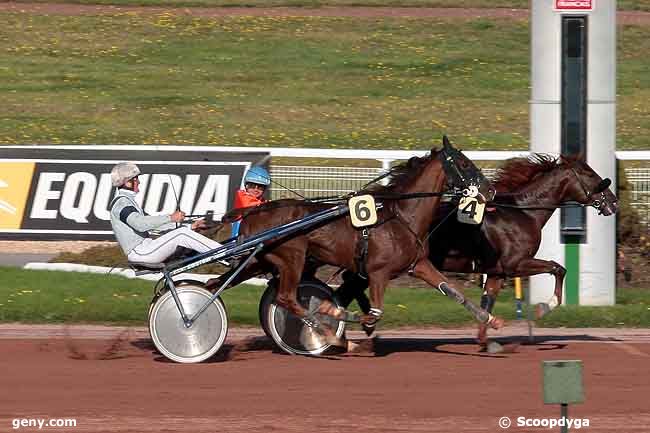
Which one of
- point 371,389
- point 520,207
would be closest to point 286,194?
point 520,207

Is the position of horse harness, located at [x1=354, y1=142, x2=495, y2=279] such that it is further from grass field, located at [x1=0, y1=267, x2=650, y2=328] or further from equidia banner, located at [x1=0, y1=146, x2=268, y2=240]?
equidia banner, located at [x1=0, y1=146, x2=268, y2=240]

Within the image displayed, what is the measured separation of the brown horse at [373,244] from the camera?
982 centimetres

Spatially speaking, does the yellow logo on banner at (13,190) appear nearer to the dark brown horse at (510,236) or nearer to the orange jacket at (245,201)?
the orange jacket at (245,201)

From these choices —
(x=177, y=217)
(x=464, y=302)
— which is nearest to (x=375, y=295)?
(x=464, y=302)

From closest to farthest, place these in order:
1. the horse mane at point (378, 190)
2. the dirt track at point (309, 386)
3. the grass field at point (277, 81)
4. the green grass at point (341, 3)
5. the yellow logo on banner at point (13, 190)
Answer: the dirt track at point (309, 386), the horse mane at point (378, 190), the yellow logo on banner at point (13, 190), the grass field at point (277, 81), the green grass at point (341, 3)

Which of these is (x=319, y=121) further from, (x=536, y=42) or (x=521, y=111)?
(x=536, y=42)

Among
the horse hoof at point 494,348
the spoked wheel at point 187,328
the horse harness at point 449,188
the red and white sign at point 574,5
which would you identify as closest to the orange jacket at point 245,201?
the spoked wheel at point 187,328

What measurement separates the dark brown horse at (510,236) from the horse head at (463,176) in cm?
44

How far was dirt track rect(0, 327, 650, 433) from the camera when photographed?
26.3 ft

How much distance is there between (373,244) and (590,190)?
7.15 ft

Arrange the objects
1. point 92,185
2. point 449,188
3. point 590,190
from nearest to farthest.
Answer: point 449,188 → point 590,190 → point 92,185

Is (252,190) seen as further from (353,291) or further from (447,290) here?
(447,290)

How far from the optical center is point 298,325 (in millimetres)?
10289
